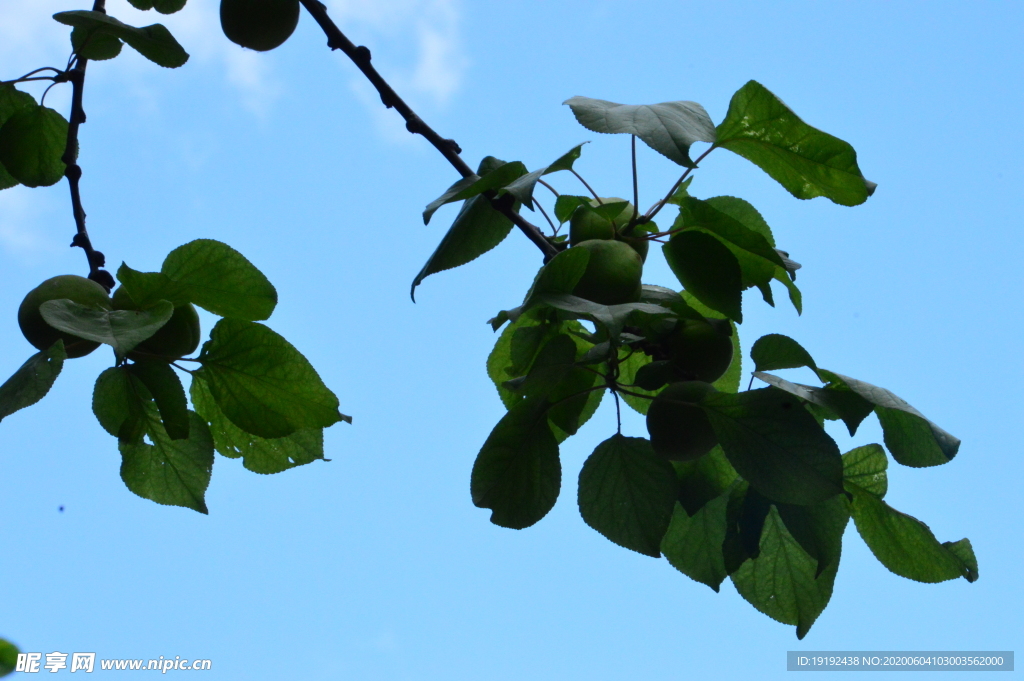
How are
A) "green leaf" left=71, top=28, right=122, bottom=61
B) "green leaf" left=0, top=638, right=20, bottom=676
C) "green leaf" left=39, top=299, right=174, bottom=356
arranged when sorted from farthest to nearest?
"green leaf" left=0, top=638, right=20, bottom=676, "green leaf" left=71, top=28, right=122, bottom=61, "green leaf" left=39, top=299, right=174, bottom=356

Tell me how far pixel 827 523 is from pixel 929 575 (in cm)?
15

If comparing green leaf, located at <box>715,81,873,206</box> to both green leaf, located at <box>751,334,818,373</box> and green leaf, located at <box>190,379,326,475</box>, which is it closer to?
green leaf, located at <box>751,334,818,373</box>

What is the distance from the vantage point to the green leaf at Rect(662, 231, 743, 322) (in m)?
0.68

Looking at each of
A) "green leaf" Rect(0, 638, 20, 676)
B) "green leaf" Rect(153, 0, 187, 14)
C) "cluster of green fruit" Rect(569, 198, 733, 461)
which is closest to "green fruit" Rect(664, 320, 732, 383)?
"cluster of green fruit" Rect(569, 198, 733, 461)

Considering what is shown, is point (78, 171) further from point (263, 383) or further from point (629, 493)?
point (629, 493)

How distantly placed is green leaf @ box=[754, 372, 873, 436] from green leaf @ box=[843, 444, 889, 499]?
147 mm

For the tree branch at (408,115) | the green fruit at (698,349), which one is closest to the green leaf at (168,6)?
the tree branch at (408,115)

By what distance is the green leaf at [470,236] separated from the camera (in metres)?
0.72

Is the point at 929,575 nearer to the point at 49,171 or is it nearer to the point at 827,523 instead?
the point at 827,523

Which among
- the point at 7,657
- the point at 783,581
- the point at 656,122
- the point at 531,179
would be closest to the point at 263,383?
the point at 531,179

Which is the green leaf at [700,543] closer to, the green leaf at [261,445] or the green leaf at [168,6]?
the green leaf at [261,445]

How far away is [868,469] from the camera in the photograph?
0.80 metres

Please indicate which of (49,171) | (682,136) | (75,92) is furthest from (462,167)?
(49,171)

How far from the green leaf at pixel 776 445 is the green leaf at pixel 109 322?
0.45m
